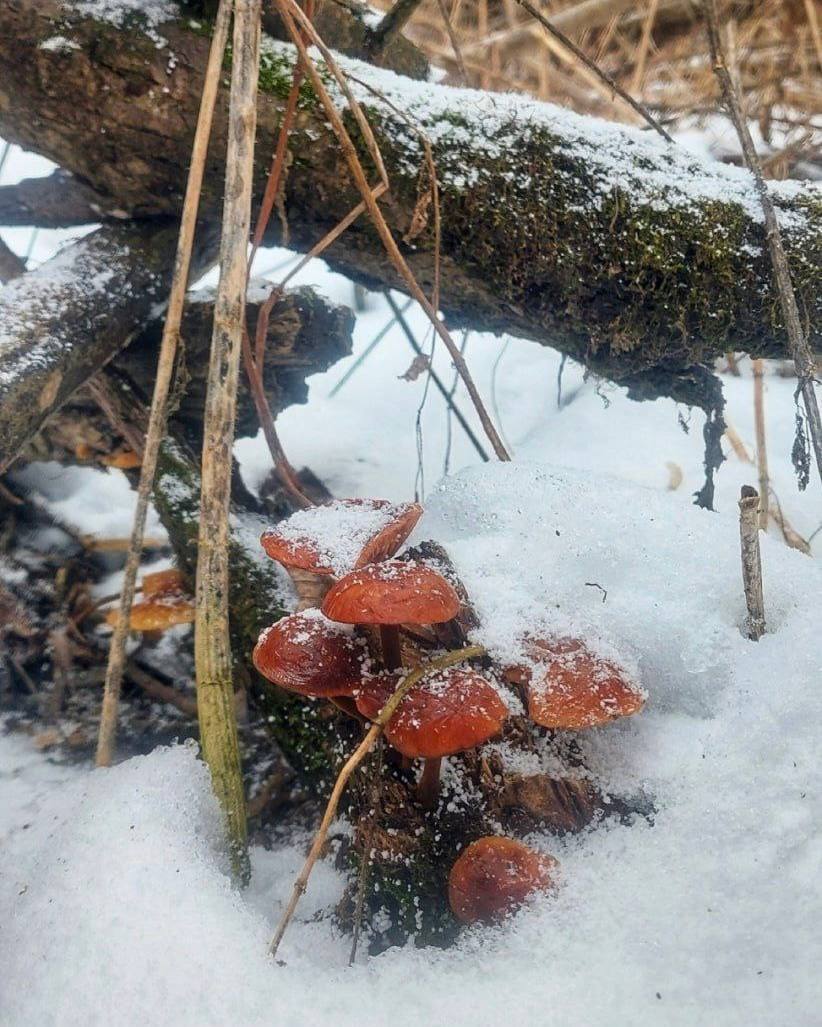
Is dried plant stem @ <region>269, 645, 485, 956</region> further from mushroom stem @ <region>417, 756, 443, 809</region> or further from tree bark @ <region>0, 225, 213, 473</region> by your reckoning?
tree bark @ <region>0, 225, 213, 473</region>

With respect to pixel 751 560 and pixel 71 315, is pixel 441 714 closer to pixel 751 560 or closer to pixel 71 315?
pixel 751 560

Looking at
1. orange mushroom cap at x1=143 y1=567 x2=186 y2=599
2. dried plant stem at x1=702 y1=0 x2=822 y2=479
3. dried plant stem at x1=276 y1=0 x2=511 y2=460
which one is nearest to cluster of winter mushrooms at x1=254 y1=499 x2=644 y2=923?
dried plant stem at x1=276 y1=0 x2=511 y2=460

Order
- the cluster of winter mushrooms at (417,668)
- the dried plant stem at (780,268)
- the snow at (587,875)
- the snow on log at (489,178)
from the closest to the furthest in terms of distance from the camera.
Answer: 1. the snow at (587,875)
2. the cluster of winter mushrooms at (417,668)
3. the dried plant stem at (780,268)
4. the snow on log at (489,178)

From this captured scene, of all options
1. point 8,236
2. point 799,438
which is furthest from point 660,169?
point 8,236

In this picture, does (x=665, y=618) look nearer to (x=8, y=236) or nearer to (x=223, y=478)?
(x=223, y=478)

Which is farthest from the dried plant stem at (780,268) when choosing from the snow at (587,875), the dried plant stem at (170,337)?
the dried plant stem at (170,337)

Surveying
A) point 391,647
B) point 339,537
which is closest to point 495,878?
point 391,647

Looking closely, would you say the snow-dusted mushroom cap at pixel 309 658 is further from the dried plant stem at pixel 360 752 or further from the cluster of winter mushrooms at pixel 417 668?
the dried plant stem at pixel 360 752
